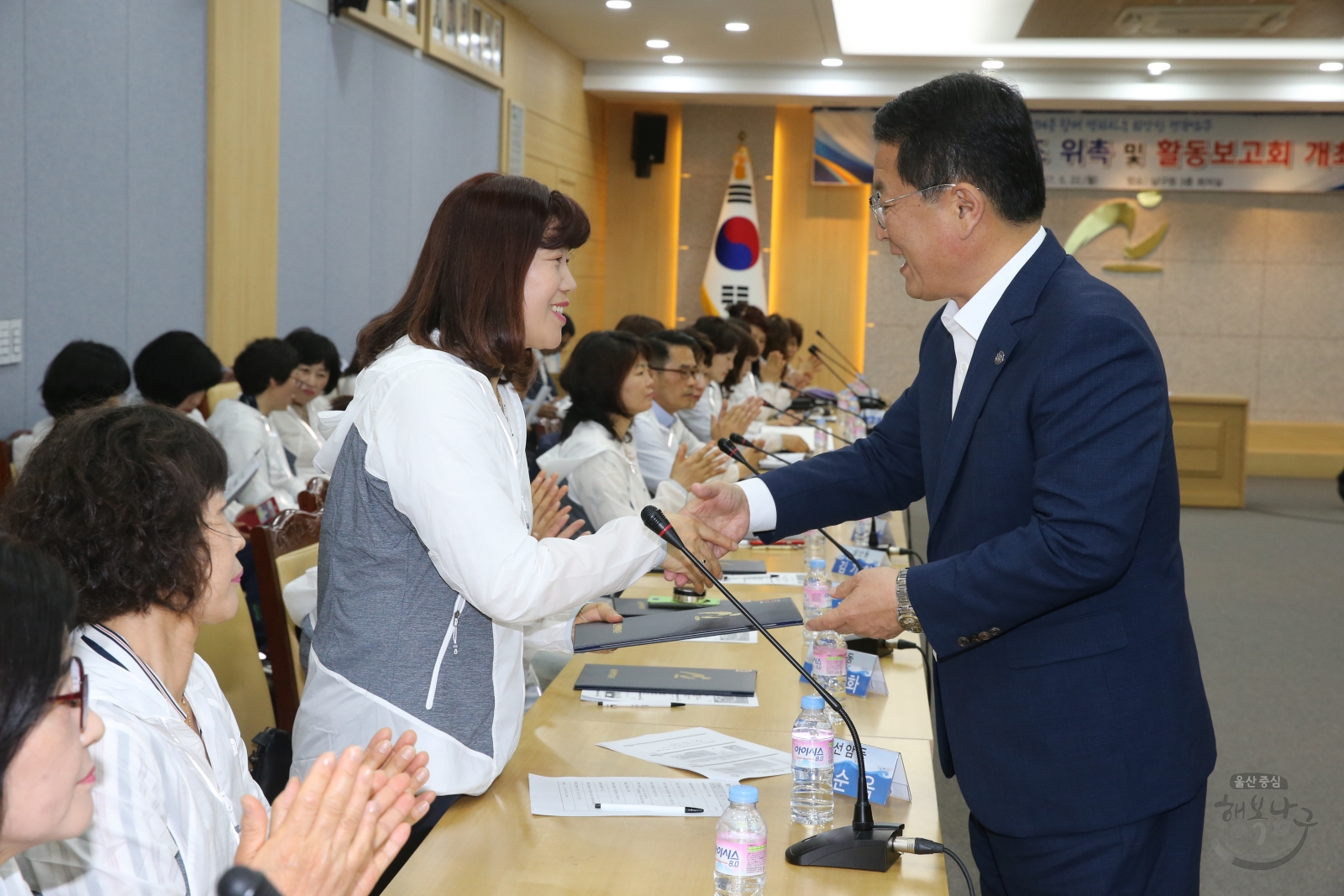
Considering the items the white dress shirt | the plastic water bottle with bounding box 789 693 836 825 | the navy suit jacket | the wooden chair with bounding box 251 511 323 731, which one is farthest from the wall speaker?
the plastic water bottle with bounding box 789 693 836 825

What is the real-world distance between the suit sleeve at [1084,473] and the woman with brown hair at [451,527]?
0.56 meters

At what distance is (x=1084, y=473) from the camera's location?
1489 mm

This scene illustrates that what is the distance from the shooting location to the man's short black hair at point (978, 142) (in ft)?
5.32

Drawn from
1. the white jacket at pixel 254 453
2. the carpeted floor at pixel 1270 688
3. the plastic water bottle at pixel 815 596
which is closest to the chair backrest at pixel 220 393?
the white jacket at pixel 254 453

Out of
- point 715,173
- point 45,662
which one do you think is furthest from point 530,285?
point 715,173

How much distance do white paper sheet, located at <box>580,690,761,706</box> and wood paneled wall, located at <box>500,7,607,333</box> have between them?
600cm

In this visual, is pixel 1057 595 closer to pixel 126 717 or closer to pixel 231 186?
pixel 126 717

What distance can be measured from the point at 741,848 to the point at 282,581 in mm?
1298

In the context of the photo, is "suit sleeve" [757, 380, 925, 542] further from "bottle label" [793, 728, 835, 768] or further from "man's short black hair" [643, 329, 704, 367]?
"man's short black hair" [643, 329, 704, 367]

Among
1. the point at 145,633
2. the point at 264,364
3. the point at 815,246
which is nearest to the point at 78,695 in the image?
the point at 145,633

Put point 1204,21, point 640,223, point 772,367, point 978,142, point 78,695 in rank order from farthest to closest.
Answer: point 640,223 → point 772,367 → point 1204,21 → point 978,142 → point 78,695

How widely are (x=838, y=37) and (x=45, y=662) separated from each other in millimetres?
9254

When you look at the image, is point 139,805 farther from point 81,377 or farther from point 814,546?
point 81,377

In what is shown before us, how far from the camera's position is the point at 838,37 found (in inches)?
367
